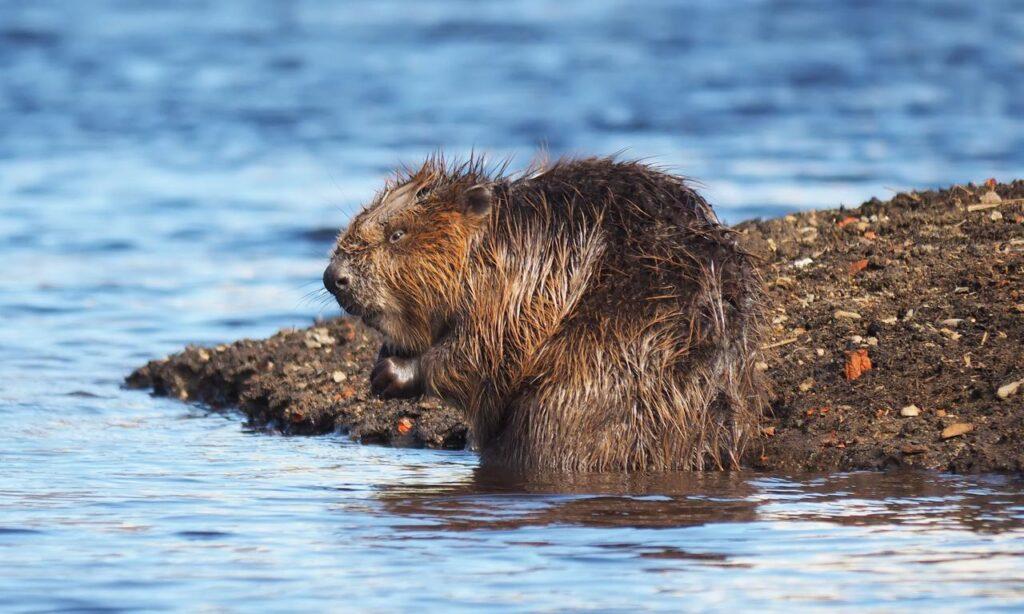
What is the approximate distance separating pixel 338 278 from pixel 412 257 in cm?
33

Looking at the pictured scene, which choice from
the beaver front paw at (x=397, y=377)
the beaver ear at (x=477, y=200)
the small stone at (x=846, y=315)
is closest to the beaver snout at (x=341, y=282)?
the beaver front paw at (x=397, y=377)

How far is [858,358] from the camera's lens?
7.34m

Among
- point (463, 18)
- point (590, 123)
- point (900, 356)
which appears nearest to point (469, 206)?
point (900, 356)

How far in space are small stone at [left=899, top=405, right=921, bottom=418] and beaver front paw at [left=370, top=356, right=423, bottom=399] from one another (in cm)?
204

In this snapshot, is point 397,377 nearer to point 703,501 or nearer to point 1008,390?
point 703,501

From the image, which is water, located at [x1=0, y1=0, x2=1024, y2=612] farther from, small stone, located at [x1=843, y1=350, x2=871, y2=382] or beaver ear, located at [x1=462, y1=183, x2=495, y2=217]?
beaver ear, located at [x1=462, y1=183, x2=495, y2=217]

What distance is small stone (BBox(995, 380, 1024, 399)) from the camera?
6895 mm

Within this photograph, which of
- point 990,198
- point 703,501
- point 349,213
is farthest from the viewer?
point 349,213

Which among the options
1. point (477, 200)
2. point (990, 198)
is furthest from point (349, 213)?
point (477, 200)

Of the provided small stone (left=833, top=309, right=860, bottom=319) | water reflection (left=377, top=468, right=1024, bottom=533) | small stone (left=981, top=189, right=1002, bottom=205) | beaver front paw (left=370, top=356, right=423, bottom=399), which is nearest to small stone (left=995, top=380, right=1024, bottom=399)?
water reflection (left=377, top=468, right=1024, bottom=533)

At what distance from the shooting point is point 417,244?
6898mm

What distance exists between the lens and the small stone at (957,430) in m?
6.77

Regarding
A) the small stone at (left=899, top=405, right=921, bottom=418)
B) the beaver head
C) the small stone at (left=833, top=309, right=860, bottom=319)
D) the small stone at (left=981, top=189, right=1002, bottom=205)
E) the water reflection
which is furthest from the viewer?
the small stone at (left=981, top=189, right=1002, bottom=205)

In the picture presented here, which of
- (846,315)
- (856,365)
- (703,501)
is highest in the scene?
(846,315)
